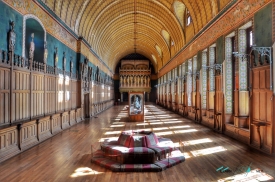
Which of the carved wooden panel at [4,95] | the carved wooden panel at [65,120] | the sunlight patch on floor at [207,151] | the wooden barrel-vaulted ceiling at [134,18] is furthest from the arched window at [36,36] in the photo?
the sunlight patch on floor at [207,151]

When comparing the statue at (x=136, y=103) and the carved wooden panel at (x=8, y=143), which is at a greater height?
the statue at (x=136, y=103)

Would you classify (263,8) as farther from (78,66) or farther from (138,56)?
(138,56)

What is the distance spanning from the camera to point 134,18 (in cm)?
2698

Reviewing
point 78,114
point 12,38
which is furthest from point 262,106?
point 78,114

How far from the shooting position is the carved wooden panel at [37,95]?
9.97 metres

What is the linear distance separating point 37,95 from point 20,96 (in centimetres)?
155

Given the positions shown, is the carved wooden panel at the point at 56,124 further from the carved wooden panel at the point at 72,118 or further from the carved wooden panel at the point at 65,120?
the carved wooden panel at the point at 72,118

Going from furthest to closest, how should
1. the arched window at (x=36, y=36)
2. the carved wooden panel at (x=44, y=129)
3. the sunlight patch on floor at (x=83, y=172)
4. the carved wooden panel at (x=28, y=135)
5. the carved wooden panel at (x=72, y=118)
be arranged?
the carved wooden panel at (x=72, y=118) → the arched window at (x=36, y=36) → the carved wooden panel at (x=44, y=129) → the carved wooden panel at (x=28, y=135) → the sunlight patch on floor at (x=83, y=172)

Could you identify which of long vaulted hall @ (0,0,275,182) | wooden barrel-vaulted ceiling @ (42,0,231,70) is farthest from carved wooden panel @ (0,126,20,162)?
wooden barrel-vaulted ceiling @ (42,0,231,70)

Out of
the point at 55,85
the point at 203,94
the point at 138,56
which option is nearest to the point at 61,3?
the point at 55,85

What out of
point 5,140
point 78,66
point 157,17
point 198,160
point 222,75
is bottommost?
point 198,160

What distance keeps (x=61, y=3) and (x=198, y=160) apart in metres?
11.8

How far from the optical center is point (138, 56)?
159 feet

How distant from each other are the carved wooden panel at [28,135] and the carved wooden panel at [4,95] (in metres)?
0.72
